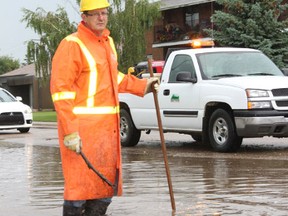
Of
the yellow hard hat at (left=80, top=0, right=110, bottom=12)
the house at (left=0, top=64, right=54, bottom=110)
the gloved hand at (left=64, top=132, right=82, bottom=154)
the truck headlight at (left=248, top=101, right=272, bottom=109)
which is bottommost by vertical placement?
the house at (left=0, top=64, right=54, bottom=110)

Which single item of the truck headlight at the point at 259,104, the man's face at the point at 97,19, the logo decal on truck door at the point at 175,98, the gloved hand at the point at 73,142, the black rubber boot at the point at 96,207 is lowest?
the black rubber boot at the point at 96,207

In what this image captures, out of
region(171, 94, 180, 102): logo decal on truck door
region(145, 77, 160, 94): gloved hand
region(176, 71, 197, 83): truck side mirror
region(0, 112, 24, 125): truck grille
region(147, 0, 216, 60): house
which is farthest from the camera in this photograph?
region(147, 0, 216, 60): house

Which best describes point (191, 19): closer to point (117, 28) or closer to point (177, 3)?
point (177, 3)

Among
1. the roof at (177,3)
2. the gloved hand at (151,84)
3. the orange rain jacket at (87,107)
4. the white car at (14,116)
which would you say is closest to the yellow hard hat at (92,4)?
the orange rain jacket at (87,107)

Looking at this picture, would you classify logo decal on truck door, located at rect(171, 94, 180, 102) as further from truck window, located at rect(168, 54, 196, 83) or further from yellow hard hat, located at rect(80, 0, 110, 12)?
yellow hard hat, located at rect(80, 0, 110, 12)

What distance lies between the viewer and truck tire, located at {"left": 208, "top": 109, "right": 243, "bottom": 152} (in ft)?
43.4

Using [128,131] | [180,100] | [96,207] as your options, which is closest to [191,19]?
[128,131]

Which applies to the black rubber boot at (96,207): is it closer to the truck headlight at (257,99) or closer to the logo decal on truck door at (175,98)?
the truck headlight at (257,99)

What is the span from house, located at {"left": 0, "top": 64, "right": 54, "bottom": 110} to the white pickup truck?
49893 millimetres

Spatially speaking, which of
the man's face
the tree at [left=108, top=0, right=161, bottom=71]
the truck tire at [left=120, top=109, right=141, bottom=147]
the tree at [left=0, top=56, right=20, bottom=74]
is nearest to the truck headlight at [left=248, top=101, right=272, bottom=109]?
the truck tire at [left=120, top=109, right=141, bottom=147]

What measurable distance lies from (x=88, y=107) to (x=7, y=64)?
352ft

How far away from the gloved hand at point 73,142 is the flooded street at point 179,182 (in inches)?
64.9

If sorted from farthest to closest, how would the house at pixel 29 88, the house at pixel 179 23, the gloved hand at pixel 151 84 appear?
the house at pixel 29 88, the house at pixel 179 23, the gloved hand at pixel 151 84

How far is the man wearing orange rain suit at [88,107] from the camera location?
19.7 ft
